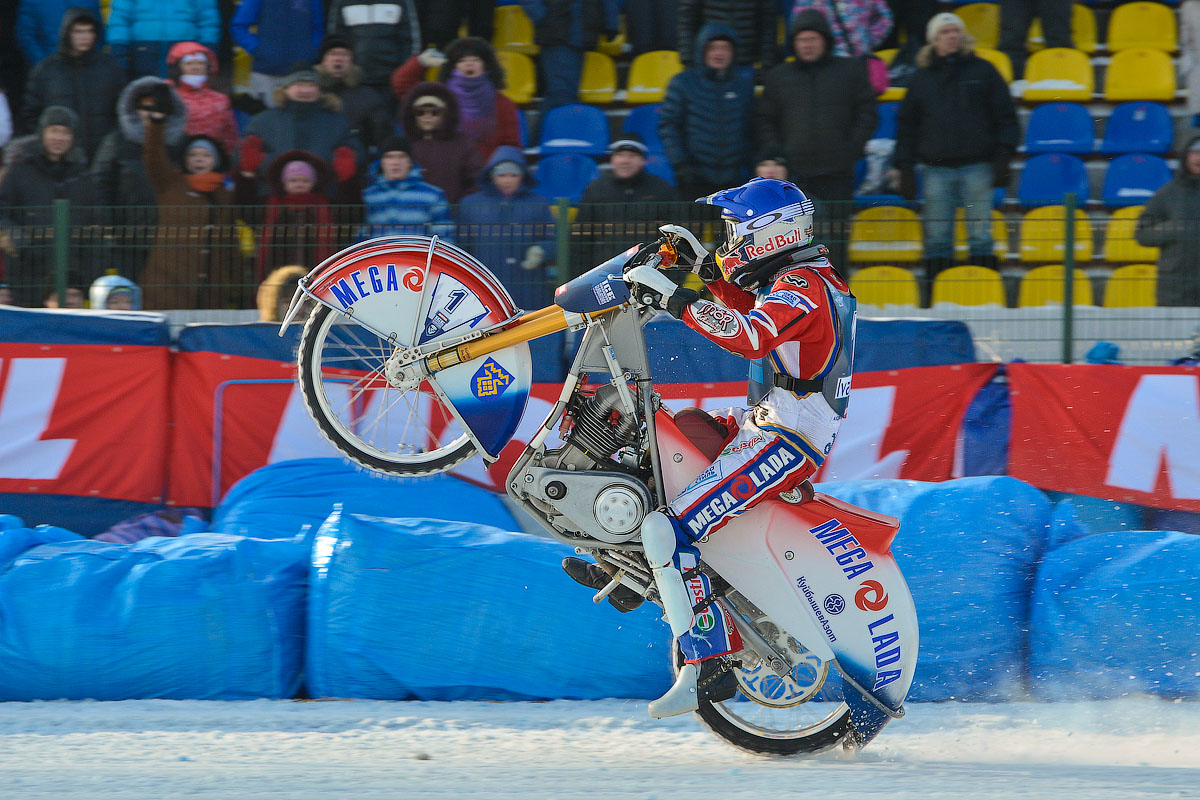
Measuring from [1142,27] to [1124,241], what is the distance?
5177mm

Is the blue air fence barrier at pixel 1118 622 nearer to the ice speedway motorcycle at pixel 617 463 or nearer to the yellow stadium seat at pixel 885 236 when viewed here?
the ice speedway motorcycle at pixel 617 463

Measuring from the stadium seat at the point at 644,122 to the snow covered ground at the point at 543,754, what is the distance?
6346mm

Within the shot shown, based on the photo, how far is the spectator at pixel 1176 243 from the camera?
8047mm

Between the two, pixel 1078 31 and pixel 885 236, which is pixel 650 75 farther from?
pixel 885 236

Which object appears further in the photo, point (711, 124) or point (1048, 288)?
point (711, 124)

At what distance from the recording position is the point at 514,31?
39.1 feet

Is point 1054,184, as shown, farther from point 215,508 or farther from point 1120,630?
point 215,508

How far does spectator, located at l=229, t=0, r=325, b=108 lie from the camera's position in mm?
10945

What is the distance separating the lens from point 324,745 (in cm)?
531

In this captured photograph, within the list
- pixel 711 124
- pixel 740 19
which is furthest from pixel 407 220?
pixel 740 19

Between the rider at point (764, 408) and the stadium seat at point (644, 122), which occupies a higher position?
the stadium seat at point (644, 122)

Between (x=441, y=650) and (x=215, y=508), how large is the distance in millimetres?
2645

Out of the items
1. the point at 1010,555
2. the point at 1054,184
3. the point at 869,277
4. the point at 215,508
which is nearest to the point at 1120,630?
the point at 1010,555

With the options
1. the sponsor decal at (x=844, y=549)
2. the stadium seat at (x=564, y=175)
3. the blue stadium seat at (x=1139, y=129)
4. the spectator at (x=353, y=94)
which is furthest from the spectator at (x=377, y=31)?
the sponsor decal at (x=844, y=549)
